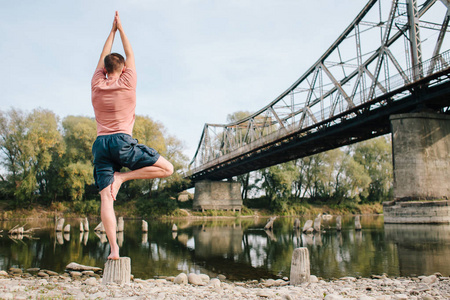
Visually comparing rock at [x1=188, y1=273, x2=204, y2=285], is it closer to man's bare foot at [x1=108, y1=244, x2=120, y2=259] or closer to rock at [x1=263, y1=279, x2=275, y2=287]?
rock at [x1=263, y1=279, x2=275, y2=287]

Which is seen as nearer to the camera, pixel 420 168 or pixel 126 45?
pixel 126 45

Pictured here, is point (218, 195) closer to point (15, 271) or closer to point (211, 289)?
point (15, 271)

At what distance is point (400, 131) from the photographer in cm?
1812

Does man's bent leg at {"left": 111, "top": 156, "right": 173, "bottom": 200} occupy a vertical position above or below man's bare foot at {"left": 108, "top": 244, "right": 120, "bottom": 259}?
above

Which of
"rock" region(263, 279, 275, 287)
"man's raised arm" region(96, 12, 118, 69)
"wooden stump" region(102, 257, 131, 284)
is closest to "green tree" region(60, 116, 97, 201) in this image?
"rock" region(263, 279, 275, 287)

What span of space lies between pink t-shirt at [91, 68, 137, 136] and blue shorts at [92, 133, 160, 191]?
0.12m

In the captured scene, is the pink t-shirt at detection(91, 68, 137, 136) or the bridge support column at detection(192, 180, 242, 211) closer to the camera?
the pink t-shirt at detection(91, 68, 137, 136)

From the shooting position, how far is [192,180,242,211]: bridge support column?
1804 inches

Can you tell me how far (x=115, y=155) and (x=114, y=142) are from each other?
13cm

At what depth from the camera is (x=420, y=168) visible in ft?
55.9

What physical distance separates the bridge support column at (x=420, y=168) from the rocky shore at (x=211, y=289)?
11580mm

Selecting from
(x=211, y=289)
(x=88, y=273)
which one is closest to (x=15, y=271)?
(x=88, y=273)

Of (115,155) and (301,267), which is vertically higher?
(115,155)

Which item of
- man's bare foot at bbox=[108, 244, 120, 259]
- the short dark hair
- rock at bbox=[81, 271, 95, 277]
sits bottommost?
rock at bbox=[81, 271, 95, 277]
